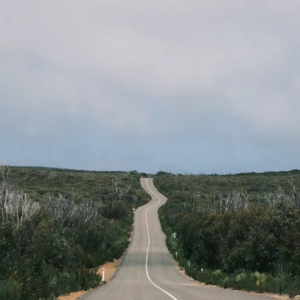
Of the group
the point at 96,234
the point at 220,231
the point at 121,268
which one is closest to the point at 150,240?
the point at 96,234

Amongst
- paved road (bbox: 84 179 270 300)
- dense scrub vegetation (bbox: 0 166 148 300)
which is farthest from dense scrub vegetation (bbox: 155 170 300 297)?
dense scrub vegetation (bbox: 0 166 148 300)

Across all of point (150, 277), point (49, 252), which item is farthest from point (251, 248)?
point (49, 252)

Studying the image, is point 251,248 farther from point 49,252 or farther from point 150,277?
point 49,252

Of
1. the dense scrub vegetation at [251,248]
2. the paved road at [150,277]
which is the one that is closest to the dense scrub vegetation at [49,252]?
the paved road at [150,277]

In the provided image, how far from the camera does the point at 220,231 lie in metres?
32.8

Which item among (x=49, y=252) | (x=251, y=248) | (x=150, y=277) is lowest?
(x=150, y=277)

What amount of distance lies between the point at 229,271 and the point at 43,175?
3302 inches

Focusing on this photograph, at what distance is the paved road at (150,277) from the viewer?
1705cm

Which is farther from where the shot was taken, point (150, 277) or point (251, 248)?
point (150, 277)

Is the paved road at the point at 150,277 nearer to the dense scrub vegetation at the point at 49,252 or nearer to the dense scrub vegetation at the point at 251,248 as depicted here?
the dense scrub vegetation at the point at 251,248

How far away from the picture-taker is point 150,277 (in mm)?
34875

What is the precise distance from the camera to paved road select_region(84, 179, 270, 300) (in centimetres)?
1705

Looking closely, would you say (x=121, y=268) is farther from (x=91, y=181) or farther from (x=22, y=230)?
(x=91, y=181)

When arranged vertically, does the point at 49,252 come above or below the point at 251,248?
below
